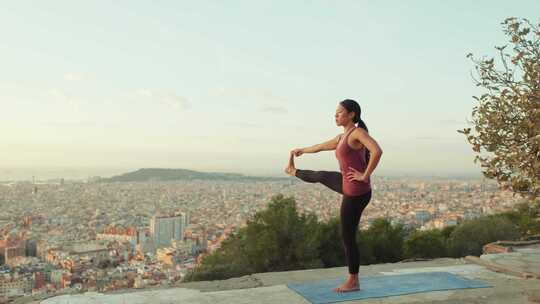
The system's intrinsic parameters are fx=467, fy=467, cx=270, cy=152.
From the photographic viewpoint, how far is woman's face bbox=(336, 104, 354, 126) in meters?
4.95

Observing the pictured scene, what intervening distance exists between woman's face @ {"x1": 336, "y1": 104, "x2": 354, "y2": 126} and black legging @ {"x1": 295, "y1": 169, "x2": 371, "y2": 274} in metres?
0.54

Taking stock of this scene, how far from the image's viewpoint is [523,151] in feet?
16.9

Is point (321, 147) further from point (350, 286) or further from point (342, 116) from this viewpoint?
point (350, 286)

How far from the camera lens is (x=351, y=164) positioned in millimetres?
4805

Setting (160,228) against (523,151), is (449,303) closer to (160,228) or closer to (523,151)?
(523,151)

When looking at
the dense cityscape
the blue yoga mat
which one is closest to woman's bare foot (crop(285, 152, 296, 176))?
the blue yoga mat

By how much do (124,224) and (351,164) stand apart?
206ft

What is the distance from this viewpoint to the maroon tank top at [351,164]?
15.6 feet

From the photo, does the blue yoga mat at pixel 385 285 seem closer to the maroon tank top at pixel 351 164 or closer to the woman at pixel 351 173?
the woman at pixel 351 173

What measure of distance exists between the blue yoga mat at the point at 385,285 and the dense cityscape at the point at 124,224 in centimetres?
137

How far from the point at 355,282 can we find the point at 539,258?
3815mm

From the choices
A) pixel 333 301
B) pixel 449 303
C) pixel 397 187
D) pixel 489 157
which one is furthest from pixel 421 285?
pixel 397 187

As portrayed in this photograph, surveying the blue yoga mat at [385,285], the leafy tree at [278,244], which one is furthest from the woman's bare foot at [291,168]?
the leafy tree at [278,244]

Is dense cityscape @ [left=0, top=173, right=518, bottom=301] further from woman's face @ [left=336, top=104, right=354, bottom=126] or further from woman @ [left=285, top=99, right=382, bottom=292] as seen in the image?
woman's face @ [left=336, top=104, right=354, bottom=126]
